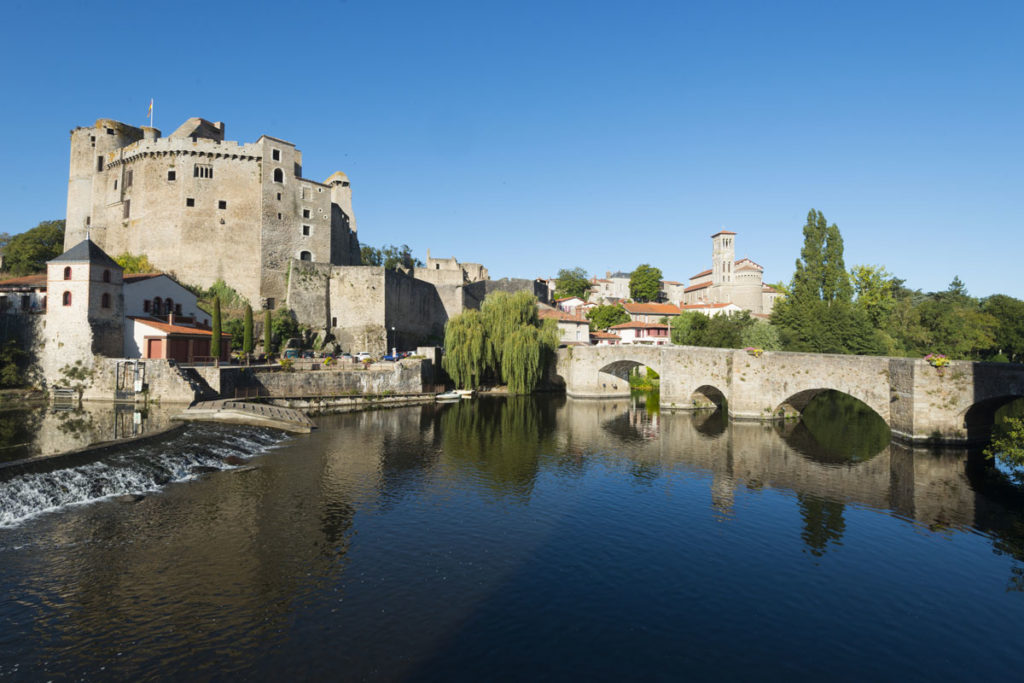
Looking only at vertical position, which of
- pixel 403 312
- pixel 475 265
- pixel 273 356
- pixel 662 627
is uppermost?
pixel 475 265

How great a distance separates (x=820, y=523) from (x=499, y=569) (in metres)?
10.1

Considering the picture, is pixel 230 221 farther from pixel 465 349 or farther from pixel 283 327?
pixel 465 349

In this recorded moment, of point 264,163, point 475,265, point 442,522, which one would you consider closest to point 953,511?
point 442,522

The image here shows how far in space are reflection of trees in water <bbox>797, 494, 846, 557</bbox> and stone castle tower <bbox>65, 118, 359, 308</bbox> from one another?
1733 inches

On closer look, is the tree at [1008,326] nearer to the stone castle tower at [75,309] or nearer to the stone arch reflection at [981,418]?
the stone arch reflection at [981,418]

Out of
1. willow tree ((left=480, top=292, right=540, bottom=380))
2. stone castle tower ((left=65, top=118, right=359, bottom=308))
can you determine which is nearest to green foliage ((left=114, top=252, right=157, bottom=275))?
stone castle tower ((left=65, top=118, right=359, bottom=308))

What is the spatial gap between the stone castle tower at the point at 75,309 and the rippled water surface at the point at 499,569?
1641 centimetres

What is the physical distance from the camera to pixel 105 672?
27.5 feet

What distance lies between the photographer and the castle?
4794 centimetres

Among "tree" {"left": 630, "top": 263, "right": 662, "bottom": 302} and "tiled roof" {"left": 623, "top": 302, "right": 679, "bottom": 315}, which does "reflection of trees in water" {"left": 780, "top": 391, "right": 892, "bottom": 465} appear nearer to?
"tiled roof" {"left": 623, "top": 302, "right": 679, "bottom": 315}

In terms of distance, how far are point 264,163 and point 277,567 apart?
1786 inches

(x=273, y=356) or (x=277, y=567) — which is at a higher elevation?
(x=273, y=356)

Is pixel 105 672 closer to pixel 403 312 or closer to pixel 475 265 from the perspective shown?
pixel 403 312

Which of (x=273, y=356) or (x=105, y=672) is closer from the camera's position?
(x=105, y=672)
